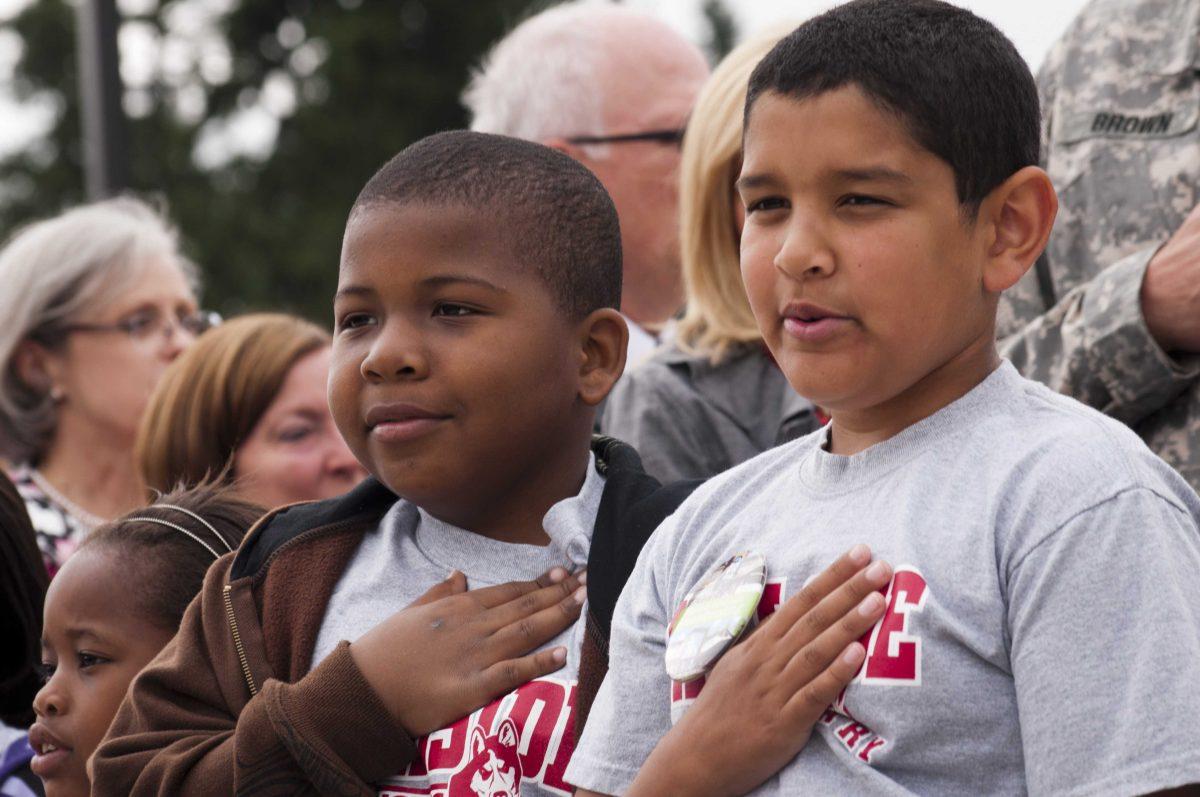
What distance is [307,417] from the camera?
4512 mm

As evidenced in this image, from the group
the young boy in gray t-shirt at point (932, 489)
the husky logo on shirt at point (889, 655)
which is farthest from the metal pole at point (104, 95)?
the husky logo on shirt at point (889, 655)

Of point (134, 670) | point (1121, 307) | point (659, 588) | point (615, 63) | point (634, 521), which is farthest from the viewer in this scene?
point (615, 63)

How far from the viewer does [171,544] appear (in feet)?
10.3

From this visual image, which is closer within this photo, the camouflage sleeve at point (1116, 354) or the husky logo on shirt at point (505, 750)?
the husky logo on shirt at point (505, 750)

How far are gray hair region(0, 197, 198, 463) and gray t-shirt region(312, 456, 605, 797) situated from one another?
9.65 feet

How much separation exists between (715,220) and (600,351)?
3.14 feet

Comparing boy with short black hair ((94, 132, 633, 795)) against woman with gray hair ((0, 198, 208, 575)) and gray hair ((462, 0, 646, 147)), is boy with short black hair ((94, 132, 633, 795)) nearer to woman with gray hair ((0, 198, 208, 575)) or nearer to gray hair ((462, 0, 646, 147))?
gray hair ((462, 0, 646, 147))

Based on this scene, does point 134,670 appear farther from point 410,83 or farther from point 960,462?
point 410,83

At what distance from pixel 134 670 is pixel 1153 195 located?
2106 mm

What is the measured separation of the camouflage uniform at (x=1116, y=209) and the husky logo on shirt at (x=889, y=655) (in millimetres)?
1086

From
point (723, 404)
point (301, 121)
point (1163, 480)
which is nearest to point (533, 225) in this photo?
point (723, 404)

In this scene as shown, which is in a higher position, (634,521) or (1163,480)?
(1163,480)

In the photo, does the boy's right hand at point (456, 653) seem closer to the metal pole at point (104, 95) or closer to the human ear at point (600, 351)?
the human ear at point (600, 351)

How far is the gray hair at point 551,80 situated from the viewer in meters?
4.31
